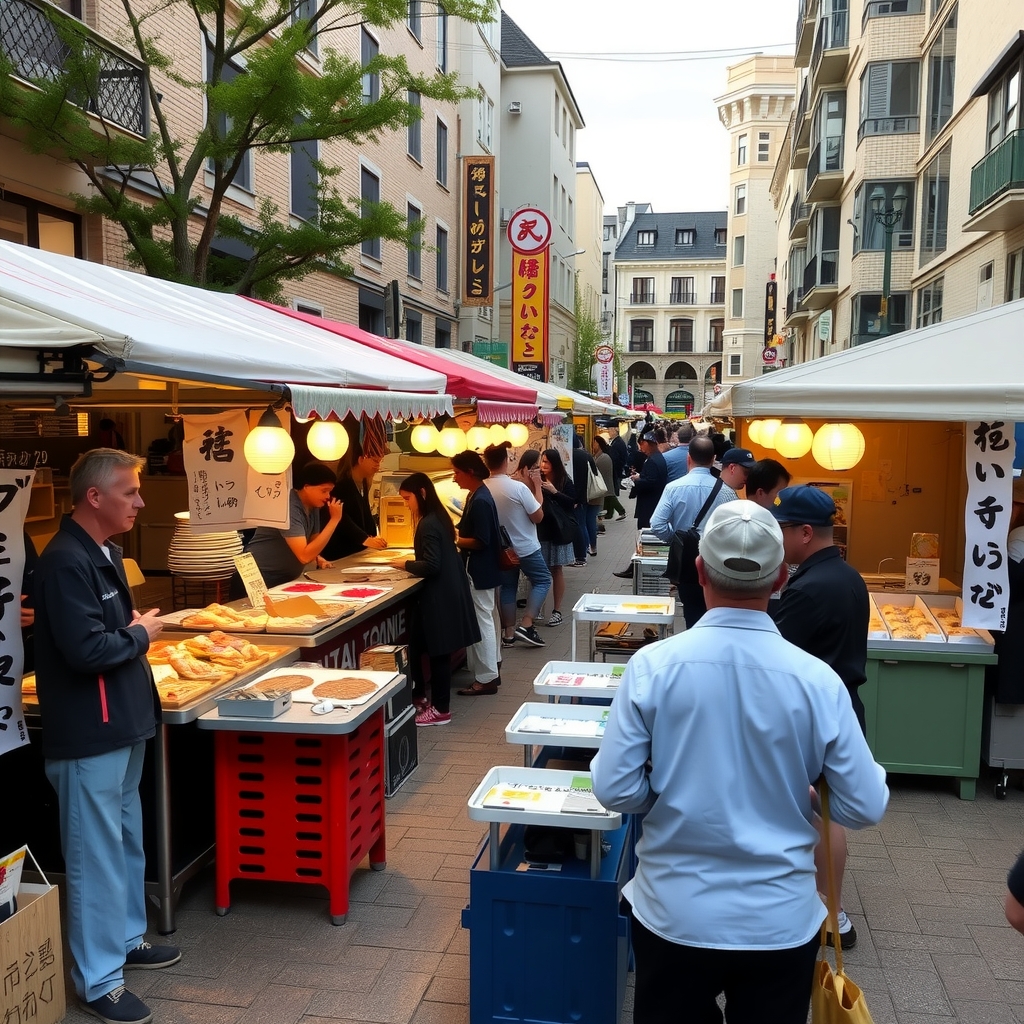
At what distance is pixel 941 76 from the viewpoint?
23359 mm

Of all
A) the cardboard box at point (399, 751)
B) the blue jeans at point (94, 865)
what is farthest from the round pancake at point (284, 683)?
the blue jeans at point (94, 865)

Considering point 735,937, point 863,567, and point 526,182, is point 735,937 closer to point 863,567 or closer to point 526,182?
point 863,567

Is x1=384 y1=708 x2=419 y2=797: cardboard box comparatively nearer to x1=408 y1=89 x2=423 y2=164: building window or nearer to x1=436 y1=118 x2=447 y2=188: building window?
x1=408 y1=89 x2=423 y2=164: building window

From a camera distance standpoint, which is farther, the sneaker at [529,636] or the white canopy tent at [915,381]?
the sneaker at [529,636]

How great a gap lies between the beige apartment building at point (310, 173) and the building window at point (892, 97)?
1173 cm

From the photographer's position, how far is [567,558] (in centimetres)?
1201

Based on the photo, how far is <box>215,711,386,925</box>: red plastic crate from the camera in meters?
4.63

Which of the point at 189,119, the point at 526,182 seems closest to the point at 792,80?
the point at 526,182

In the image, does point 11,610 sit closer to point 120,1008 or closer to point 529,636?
point 120,1008

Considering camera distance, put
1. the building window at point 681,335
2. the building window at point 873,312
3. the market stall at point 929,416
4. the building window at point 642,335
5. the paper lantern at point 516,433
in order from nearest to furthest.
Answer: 1. the market stall at point 929,416
2. the paper lantern at point 516,433
3. the building window at point 873,312
4. the building window at point 681,335
5. the building window at point 642,335

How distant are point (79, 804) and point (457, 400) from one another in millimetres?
6441

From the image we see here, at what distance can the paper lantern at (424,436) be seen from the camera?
36.7 feet

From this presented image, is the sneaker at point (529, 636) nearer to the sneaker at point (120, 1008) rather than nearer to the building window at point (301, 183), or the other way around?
the sneaker at point (120, 1008)

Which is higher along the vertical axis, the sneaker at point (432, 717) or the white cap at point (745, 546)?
the white cap at point (745, 546)
